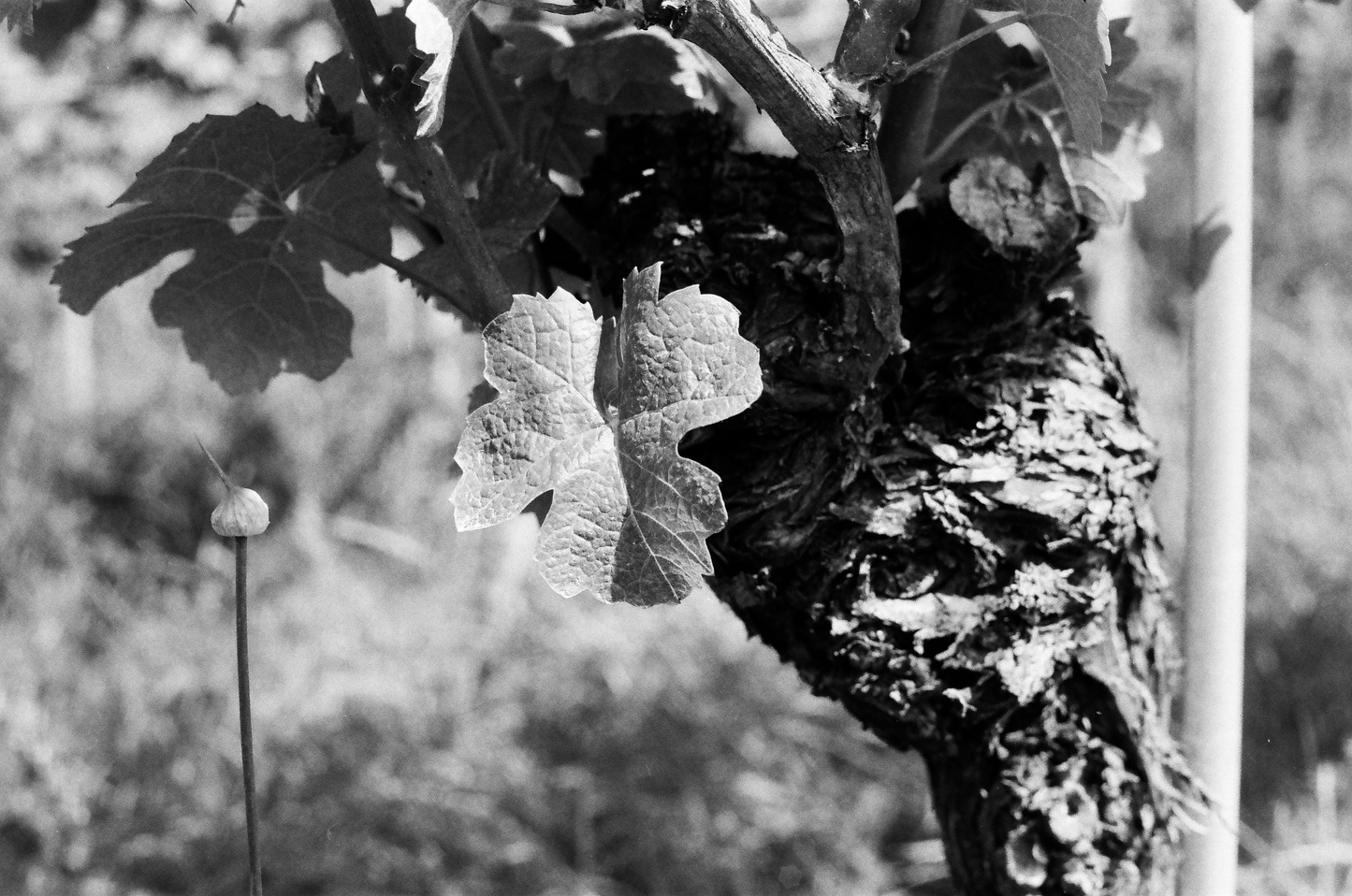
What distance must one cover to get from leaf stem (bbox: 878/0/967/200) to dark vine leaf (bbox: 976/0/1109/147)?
65 mm

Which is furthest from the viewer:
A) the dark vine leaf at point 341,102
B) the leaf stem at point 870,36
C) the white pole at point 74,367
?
the white pole at point 74,367

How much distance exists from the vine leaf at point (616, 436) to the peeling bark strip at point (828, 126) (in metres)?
0.10

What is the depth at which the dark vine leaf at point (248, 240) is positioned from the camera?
78cm

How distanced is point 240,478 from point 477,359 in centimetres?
74

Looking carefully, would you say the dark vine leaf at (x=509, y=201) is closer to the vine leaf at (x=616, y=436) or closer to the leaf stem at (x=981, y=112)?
the vine leaf at (x=616, y=436)

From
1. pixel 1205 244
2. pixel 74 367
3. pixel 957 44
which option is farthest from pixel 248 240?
pixel 74 367

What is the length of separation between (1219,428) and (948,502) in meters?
0.25

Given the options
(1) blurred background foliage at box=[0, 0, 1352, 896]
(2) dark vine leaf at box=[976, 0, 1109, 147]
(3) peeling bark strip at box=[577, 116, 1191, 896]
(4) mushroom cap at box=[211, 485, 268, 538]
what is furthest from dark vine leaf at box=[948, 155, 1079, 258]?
(1) blurred background foliage at box=[0, 0, 1352, 896]

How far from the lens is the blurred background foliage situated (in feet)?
7.06

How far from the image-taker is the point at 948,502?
789mm

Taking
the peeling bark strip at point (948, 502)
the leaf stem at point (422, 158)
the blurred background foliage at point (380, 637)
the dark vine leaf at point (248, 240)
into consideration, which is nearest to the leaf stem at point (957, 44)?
the peeling bark strip at point (948, 502)

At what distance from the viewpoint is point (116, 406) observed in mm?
3385

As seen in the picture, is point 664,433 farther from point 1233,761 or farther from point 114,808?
point 114,808

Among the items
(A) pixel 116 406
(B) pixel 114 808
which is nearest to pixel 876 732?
(B) pixel 114 808
